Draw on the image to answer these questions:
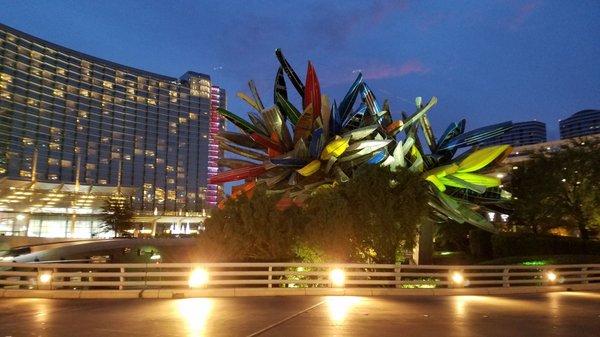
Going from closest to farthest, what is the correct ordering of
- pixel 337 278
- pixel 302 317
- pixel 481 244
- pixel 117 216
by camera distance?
1. pixel 302 317
2. pixel 337 278
3. pixel 481 244
4. pixel 117 216

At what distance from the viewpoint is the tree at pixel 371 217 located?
786 inches

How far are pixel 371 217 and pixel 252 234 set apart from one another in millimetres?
5290

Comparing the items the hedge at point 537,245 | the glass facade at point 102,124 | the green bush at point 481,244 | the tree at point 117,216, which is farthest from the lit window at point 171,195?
the hedge at point 537,245

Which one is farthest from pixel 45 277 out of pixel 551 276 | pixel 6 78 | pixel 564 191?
pixel 6 78

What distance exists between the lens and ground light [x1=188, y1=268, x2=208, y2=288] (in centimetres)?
1698

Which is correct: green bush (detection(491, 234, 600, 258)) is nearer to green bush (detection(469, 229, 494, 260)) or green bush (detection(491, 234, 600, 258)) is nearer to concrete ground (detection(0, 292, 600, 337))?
green bush (detection(469, 229, 494, 260))

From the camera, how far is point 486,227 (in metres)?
29.3

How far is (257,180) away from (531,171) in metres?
19.8

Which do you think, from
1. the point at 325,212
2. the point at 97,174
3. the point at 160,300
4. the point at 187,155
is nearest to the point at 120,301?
the point at 160,300

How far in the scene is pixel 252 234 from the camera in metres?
21.8

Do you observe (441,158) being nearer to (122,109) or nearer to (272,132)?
(272,132)

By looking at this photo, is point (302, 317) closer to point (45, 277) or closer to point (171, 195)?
point (45, 277)

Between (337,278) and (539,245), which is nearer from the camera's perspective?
(337,278)

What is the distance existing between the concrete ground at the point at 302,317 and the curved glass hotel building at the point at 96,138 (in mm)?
74607
